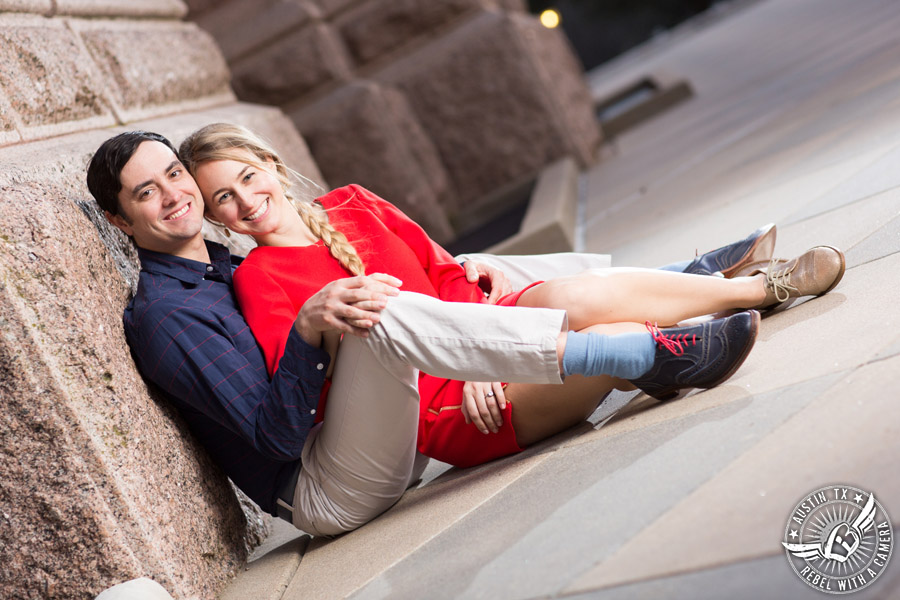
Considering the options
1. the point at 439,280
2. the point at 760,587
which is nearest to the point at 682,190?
the point at 439,280

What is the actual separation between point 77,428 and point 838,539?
1.59 meters

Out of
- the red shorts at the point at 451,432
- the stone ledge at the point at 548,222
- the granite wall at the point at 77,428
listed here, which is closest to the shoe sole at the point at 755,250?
the red shorts at the point at 451,432

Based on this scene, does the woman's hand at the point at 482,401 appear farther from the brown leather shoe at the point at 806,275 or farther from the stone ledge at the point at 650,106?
the stone ledge at the point at 650,106

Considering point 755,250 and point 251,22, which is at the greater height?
point 251,22

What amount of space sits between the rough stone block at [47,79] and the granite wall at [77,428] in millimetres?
15

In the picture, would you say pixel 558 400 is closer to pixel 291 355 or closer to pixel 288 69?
pixel 291 355

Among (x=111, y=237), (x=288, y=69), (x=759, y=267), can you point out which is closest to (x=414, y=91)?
(x=288, y=69)

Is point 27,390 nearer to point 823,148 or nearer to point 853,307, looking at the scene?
point 853,307

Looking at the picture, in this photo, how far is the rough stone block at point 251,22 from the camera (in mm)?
6488

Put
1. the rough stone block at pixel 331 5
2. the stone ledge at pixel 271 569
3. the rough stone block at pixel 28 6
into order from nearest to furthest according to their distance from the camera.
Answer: the stone ledge at pixel 271 569 < the rough stone block at pixel 28 6 < the rough stone block at pixel 331 5

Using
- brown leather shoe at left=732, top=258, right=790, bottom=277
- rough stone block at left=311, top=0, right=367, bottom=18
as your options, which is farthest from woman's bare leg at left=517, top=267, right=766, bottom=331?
rough stone block at left=311, top=0, right=367, bottom=18

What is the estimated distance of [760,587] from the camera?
1.39 metres

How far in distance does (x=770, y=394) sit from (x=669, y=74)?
1062 cm

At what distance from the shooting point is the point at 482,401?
244cm
